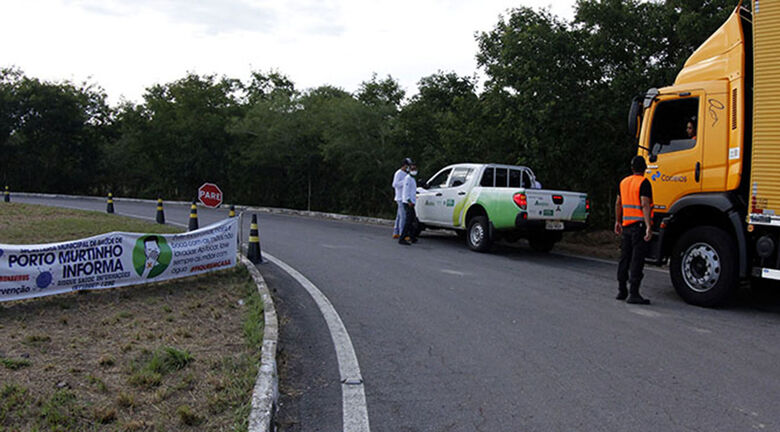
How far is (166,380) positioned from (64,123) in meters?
38.0

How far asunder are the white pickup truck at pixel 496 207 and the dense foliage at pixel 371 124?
1975 millimetres

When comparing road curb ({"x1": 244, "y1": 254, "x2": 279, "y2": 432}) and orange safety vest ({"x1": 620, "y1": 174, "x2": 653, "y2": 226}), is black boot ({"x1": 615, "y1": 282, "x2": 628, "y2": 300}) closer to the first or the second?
orange safety vest ({"x1": 620, "y1": 174, "x2": 653, "y2": 226})

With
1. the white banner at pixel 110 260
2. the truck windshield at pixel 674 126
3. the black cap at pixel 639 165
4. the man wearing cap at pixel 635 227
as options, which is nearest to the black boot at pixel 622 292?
the man wearing cap at pixel 635 227

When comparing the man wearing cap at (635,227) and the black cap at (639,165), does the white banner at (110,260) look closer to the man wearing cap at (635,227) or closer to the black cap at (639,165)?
the man wearing cap at (635,227)

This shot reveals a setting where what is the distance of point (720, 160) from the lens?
7113mm

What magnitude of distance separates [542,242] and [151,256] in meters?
8.09

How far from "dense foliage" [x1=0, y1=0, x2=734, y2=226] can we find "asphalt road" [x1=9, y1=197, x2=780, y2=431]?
5.63 metres

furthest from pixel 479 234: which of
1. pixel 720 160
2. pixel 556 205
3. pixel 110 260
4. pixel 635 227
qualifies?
pixel 110 260

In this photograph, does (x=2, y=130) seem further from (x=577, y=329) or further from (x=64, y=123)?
(x=577, y=329)

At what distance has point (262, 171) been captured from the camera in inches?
1161

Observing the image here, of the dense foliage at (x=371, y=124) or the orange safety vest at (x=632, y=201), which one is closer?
the orange safety vest at (x=632, y=201)

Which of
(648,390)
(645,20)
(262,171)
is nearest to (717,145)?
(648,390)

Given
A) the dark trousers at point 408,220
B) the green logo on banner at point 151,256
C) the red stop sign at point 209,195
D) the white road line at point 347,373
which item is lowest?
the white road line at point 347,373

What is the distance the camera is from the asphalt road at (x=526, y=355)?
388cm
